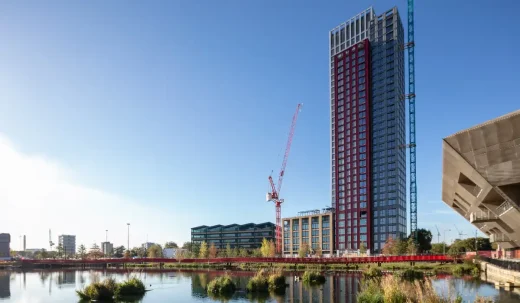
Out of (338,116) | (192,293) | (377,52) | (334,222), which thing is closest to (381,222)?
(334,222)

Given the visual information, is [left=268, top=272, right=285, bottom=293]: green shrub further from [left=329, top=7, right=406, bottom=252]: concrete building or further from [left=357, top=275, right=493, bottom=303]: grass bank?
[left=329, top=7, right=406, bottom=252]: concrete building

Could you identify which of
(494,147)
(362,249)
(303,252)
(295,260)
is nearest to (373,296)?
(494,147)

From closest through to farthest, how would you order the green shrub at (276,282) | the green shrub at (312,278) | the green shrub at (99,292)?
1. the green shrub at (99,292)
2. the green shrub at (276,282)
3. the green shrub at (312,278)

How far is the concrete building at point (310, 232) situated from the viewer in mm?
174000

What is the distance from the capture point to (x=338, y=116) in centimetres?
17962

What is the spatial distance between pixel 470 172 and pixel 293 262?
7192 centimetres

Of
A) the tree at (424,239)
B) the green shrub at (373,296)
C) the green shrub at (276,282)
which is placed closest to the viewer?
the green shrub at (373,296)

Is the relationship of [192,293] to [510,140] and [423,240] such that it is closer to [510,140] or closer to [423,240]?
[510,140]

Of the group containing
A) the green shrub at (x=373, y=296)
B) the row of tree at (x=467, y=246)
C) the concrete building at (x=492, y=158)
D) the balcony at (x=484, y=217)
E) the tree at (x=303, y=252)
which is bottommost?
the tree at (x=303, y=252)

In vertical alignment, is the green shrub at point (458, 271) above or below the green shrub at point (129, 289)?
below

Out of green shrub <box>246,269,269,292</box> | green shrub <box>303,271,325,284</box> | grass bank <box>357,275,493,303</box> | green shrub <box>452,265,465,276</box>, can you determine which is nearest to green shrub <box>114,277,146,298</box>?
green shrub <box>246,269,269,292</box>

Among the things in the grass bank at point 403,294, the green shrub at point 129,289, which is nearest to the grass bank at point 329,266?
the green shrub at point 129,289

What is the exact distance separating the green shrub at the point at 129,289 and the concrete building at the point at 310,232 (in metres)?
121

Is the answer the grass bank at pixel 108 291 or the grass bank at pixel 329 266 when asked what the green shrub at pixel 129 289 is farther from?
the grass bank at pixel 329 266
